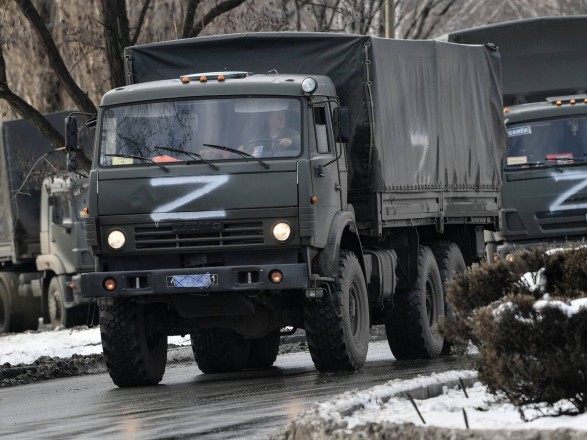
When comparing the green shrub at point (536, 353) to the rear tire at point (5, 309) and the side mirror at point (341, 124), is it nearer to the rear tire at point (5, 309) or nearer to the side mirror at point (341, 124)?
the side mirror at point (341, 124)

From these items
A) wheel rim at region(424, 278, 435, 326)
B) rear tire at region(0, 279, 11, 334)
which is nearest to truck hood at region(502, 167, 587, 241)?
wheel rim at region(424, 278, 435, 326)

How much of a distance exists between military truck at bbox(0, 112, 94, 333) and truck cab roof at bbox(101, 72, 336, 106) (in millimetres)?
11888

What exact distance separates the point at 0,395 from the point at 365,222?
374 centimetres

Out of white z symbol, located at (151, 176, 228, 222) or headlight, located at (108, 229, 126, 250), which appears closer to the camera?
white z symbol, located at (151, 176, 228, 222)

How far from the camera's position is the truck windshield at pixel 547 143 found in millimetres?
23094

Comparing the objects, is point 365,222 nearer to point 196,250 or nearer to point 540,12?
point 196,250

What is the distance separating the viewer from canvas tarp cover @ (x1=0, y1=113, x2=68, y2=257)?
96.0 ft

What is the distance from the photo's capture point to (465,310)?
381 inches

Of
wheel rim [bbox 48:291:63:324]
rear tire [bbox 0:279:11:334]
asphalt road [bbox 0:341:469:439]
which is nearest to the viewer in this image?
asphalt road [bbox 0:341:469:439]

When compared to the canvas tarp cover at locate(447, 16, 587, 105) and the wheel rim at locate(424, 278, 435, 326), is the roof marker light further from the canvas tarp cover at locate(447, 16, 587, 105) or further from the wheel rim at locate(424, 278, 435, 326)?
the canvas tarp cover at locate(447, 16, 587, 105)

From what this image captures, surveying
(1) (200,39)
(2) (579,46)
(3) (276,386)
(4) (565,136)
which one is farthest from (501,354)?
(2) (579,46)

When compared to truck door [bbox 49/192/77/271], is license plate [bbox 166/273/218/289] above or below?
below

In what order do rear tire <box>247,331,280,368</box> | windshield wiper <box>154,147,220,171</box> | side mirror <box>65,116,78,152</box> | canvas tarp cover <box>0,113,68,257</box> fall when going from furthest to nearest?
canvas tarp cover <box>0,113,68,257</box> < rear tire <box>247,331,280,368</box> < side mirror <box>65,116,78,152</box> < windshield wiper <box>154,147,220,171</box>

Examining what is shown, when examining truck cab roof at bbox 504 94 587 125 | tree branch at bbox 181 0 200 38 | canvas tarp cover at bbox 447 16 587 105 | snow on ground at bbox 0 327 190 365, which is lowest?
snow on ground at bbox 0 327 190 365
